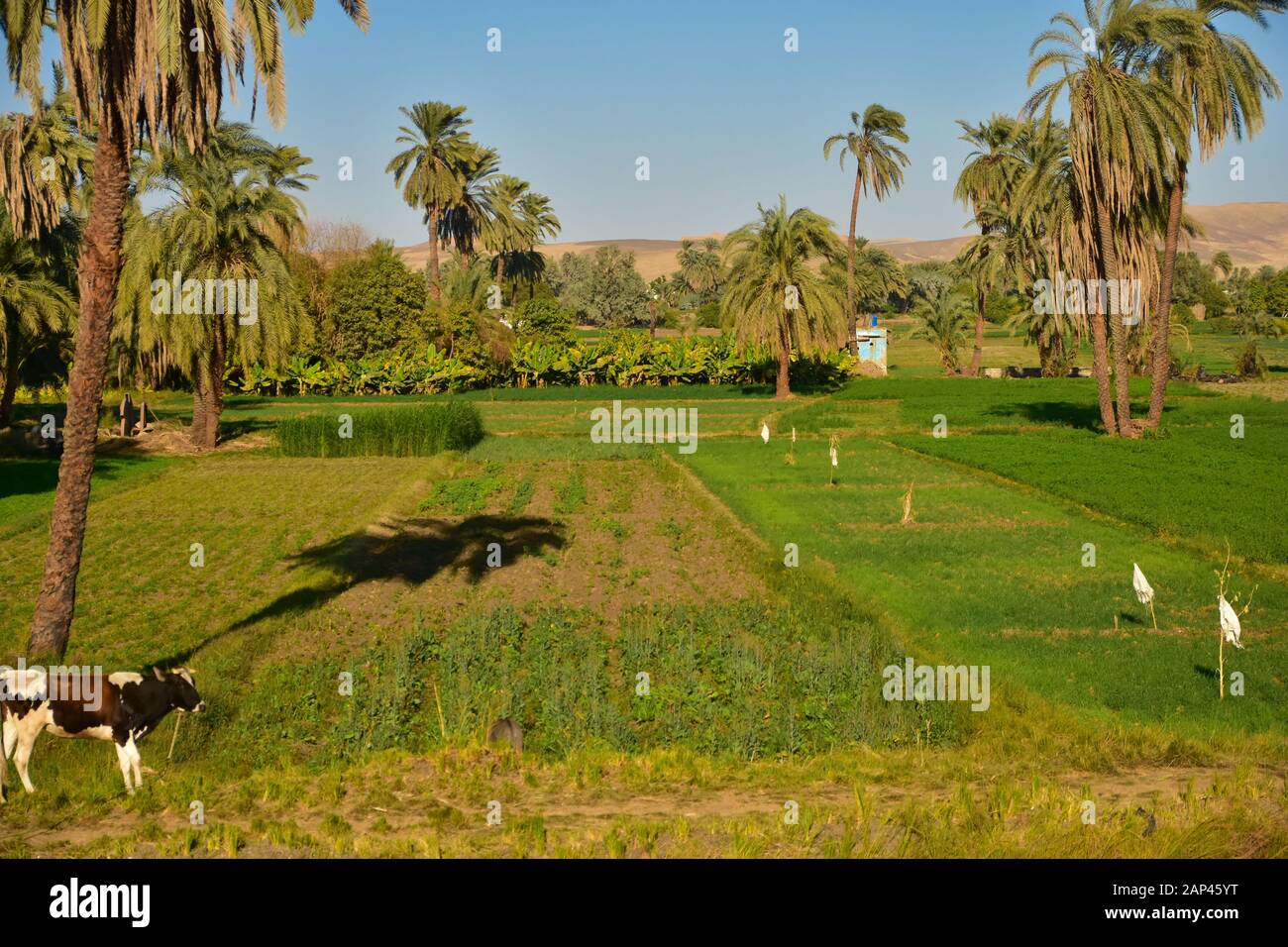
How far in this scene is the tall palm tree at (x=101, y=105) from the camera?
44.3 feet

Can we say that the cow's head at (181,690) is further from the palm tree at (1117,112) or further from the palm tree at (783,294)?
the palm tree at (783,294)

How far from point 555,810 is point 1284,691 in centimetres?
882

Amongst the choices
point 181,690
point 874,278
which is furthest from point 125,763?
point 874,278

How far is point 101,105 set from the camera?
13742 millimetres

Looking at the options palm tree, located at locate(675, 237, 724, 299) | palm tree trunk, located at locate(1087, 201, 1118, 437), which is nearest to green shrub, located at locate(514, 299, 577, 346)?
palm tree trunk, located at locate(1087, 201, 1118, 437)

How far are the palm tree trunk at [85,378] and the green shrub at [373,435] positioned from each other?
25.1 meters

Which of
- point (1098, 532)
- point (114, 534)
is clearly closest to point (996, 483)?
point (1098, 532)

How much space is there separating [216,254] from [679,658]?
27.5 meters

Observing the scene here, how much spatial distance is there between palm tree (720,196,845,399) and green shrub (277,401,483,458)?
66.3 ft

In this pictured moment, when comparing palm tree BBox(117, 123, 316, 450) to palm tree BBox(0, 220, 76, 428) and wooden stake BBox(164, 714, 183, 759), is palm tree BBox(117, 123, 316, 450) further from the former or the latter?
wooden stake BBox(164, 714, 183, 759)

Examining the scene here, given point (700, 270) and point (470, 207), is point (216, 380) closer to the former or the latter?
point (470, 207)

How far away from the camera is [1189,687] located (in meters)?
13.3
